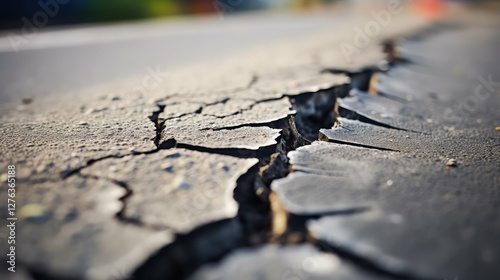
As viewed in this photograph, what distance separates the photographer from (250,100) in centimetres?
173

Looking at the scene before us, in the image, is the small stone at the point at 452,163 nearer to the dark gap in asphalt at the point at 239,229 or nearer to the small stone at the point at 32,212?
the dark gap in asphalt at the point at 239,229

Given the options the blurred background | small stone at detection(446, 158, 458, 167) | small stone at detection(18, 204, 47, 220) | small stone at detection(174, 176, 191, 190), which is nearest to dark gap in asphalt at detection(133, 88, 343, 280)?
small stone at detection(174, 176, 191, 190)

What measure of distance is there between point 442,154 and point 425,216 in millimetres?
438

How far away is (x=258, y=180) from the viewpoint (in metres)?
1.02

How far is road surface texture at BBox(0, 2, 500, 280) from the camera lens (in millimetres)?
726

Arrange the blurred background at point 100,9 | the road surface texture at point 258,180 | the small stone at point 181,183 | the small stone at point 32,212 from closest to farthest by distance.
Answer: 1. the road surface texture at point 258,180
2. the small stone at point 32,212
3. the small stone at point 181,183
4. the blurred background at point 100,9

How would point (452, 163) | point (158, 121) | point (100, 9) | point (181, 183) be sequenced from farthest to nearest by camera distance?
point (100, 9)
point (158, 121)
point (452, 163)
point (181, 183)

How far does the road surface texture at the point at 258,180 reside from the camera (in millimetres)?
726

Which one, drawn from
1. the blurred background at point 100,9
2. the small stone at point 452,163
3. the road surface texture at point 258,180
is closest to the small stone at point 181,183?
the road surface texture at point 258,180

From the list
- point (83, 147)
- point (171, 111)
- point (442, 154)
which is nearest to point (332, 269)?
point (442, 154)

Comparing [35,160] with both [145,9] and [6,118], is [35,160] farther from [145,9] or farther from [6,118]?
[145,9]

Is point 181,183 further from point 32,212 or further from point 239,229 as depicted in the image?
point 32,212

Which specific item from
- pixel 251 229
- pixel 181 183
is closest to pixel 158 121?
pixel 181 183

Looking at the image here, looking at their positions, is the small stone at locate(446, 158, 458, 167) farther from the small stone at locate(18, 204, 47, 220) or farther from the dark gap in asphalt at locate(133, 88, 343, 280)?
the small stone at locate(18, 204, 47, 220)
